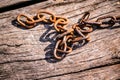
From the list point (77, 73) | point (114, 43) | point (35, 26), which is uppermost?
point (35, 26)

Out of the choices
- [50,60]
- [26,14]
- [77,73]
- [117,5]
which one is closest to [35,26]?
[26,14]

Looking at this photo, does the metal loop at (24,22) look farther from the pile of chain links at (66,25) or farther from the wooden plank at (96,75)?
the wooden plank at (96,75)

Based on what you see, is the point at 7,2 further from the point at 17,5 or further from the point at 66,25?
the point at 66,25

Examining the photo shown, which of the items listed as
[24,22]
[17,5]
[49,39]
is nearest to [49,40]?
[49,39]

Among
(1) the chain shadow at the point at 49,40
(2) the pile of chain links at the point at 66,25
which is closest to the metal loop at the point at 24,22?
(2) the pile of chain links at the point at 66,25

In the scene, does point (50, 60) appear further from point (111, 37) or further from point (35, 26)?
point (111, 37)
